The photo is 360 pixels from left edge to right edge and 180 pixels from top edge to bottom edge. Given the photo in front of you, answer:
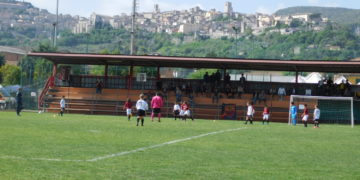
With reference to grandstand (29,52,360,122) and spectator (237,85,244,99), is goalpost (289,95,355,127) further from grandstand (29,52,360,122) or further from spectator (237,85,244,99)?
spectator (237,85,244,99)

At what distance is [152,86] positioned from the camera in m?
52.7

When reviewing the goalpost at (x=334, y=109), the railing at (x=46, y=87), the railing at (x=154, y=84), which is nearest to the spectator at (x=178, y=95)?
the railing at (x=154, y=84)

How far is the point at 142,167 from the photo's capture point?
43.3 ft

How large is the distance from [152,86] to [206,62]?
6.21 metres

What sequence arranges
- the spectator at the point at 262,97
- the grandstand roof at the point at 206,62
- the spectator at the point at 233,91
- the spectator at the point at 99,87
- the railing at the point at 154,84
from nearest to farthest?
the grandstand roof at the point at 206,62 → the spectator at the point at 262,97 → the spectator at the point at 233,91 → the spectator at the point at 99,87 → the railing at the point at 154,84

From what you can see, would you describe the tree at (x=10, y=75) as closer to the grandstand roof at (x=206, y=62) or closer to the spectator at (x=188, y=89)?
the grandstand roof at (x=206, y=62)

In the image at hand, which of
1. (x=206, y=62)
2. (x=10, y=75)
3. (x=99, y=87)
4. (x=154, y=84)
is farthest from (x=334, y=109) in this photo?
(x=10, y=75)

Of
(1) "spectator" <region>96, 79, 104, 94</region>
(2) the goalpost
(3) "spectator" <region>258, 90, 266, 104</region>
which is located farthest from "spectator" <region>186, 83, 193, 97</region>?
(2) the goalpost

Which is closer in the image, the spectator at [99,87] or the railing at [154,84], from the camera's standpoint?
the spectator at [99,87]

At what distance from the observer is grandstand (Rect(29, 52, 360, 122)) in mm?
47062

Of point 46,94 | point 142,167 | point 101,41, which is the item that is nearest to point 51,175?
point 142,167

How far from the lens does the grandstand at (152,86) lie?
4706 cm

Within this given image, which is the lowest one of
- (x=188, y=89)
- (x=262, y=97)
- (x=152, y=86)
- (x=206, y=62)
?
(x=262, y=97)

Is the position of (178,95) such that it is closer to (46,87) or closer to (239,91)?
(239,91)
